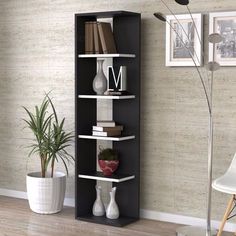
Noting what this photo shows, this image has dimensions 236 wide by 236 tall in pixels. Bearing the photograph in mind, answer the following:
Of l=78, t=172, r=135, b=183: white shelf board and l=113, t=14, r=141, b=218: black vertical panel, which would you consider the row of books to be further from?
l=78, t=172, r=135, b=183: white shelf board

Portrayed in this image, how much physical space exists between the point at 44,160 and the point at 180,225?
1358mm

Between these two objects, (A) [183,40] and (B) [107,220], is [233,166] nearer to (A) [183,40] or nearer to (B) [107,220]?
(A) [183,40]

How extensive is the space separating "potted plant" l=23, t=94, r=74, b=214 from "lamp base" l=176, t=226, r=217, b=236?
1207mm

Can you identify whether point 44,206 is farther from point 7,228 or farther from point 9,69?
point 9,69

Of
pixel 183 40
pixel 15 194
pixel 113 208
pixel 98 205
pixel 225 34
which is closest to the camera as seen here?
pixel 225 34

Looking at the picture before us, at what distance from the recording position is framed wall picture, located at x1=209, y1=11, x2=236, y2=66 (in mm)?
4527

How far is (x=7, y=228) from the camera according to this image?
478 cm

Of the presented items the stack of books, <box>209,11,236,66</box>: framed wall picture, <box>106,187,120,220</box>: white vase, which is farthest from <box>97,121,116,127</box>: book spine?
<box>209,11,236,66</box>: framed wall picture

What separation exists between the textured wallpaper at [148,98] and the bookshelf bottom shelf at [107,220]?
0.71ft

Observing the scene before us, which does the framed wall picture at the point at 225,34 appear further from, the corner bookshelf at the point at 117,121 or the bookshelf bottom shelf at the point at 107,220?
the bookshelf bottom shelf at the point at 107,220

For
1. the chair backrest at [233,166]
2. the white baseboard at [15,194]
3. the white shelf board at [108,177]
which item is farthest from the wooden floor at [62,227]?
the chair backrest at [233,166]

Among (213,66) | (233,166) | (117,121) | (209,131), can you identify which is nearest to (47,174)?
(117,121)

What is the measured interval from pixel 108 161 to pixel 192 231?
3.00 feet

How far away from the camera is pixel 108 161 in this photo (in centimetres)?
496
